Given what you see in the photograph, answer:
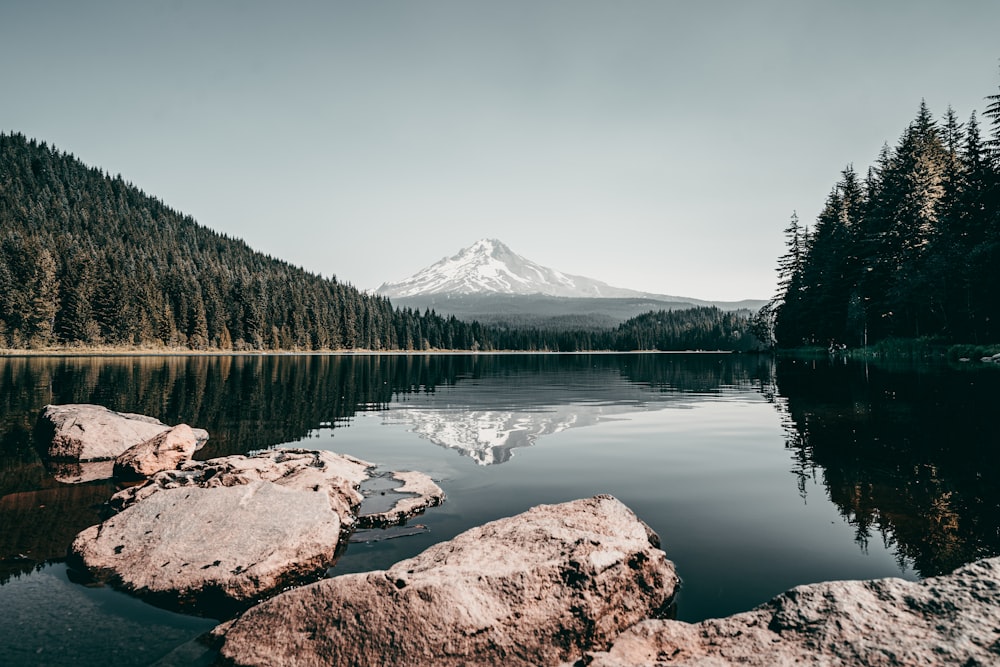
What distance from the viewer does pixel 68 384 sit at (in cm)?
4038

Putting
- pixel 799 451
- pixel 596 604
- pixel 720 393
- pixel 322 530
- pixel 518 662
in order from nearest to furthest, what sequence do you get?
pixel 518 662 < pixel 596 604 < pixel 322 530 < pixel 799 451 < pixel 720 393

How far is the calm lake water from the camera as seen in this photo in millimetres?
7566

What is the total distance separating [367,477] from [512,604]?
9467mm

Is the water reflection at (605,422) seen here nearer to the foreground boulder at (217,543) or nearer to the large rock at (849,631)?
the foreground boulder at (217,543)

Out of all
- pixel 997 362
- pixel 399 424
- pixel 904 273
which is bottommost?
pixel 399 424

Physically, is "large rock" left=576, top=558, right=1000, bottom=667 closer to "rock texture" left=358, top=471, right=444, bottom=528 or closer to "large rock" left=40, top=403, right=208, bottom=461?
"rock texture" left=358, top=471, right=444, bottom=528

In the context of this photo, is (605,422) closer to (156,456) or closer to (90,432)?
(156,456)

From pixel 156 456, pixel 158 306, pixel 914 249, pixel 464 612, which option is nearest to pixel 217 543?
pixel 464 612

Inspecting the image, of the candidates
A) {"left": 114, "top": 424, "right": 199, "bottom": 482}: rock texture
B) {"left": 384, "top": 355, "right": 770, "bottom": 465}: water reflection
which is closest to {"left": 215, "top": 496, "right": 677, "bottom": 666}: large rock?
{"left": 384, "top": 355, "right": 770, "bottom": 465}: water reflection

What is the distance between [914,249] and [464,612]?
7209 centimetres

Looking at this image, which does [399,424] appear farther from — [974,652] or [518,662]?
[974,652]

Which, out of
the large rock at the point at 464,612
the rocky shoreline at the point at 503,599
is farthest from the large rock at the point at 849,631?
the large rock at the point at 464,612

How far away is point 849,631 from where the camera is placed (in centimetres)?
508

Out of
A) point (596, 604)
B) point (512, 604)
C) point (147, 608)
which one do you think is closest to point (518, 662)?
point (512, 604)
